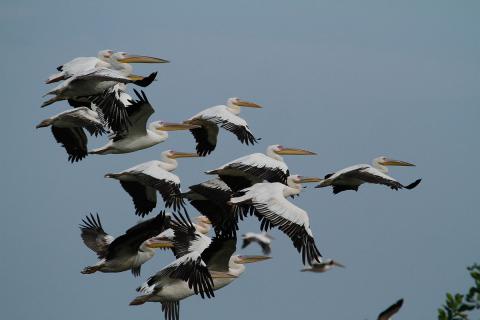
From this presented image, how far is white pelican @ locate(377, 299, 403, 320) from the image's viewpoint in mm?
12172

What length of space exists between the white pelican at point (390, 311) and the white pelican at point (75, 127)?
24.5 ft

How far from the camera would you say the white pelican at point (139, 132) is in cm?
1809

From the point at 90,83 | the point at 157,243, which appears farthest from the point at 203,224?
the point at 90,83

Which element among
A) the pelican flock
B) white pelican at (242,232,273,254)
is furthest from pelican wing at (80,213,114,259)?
white pelican at (242,232,273,254)

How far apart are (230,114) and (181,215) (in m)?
3.10

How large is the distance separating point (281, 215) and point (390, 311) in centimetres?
363

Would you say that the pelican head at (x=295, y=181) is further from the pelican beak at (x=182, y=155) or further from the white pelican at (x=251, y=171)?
the pelican beak at (x=182, y=155)

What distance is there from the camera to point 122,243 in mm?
16797

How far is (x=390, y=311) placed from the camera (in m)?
12.3

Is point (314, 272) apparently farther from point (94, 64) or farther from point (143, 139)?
point (94, 64)

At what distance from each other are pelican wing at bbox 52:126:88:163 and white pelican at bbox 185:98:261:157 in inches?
76.2

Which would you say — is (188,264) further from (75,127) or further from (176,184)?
(75,127)

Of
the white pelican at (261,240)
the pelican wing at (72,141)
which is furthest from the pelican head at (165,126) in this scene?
the white pelican at (261,240)

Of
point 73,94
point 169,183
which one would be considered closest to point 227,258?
point 169,183
